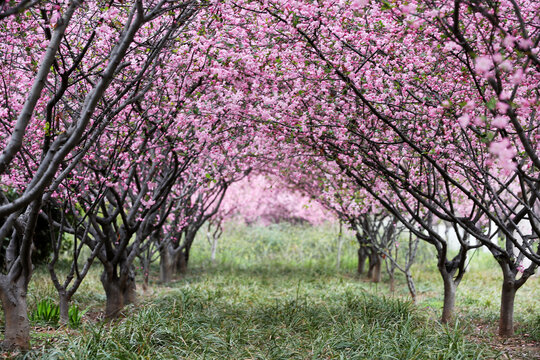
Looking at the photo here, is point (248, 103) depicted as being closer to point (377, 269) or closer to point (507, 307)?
point (507, 307)

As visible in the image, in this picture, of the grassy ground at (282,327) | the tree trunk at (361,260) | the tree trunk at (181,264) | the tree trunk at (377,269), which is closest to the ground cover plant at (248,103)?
the grassy ground at (282,327)

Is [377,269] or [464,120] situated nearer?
[464,120]

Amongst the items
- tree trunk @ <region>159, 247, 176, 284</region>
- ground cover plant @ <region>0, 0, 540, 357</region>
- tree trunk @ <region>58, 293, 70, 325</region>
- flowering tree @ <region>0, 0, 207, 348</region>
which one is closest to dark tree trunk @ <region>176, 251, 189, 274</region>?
tree trunk @ <region>159, 247, 176, 284</region>

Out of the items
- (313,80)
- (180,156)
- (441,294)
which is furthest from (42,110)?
(441,294)

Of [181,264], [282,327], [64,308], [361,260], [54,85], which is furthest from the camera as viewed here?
[361,260]

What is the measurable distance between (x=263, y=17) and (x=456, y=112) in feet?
6.90

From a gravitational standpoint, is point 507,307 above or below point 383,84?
below

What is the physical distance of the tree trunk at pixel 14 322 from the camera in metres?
4.44

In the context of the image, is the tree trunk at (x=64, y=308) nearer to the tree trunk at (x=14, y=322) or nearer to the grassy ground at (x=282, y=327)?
the grassy ground at (x=282, y=327)

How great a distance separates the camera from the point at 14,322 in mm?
4465

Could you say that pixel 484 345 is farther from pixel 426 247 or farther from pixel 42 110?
pixel 426 247

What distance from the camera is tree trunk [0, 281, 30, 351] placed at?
444 cm

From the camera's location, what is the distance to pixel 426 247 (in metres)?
17.1

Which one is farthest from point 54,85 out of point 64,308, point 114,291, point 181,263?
point 181,263
